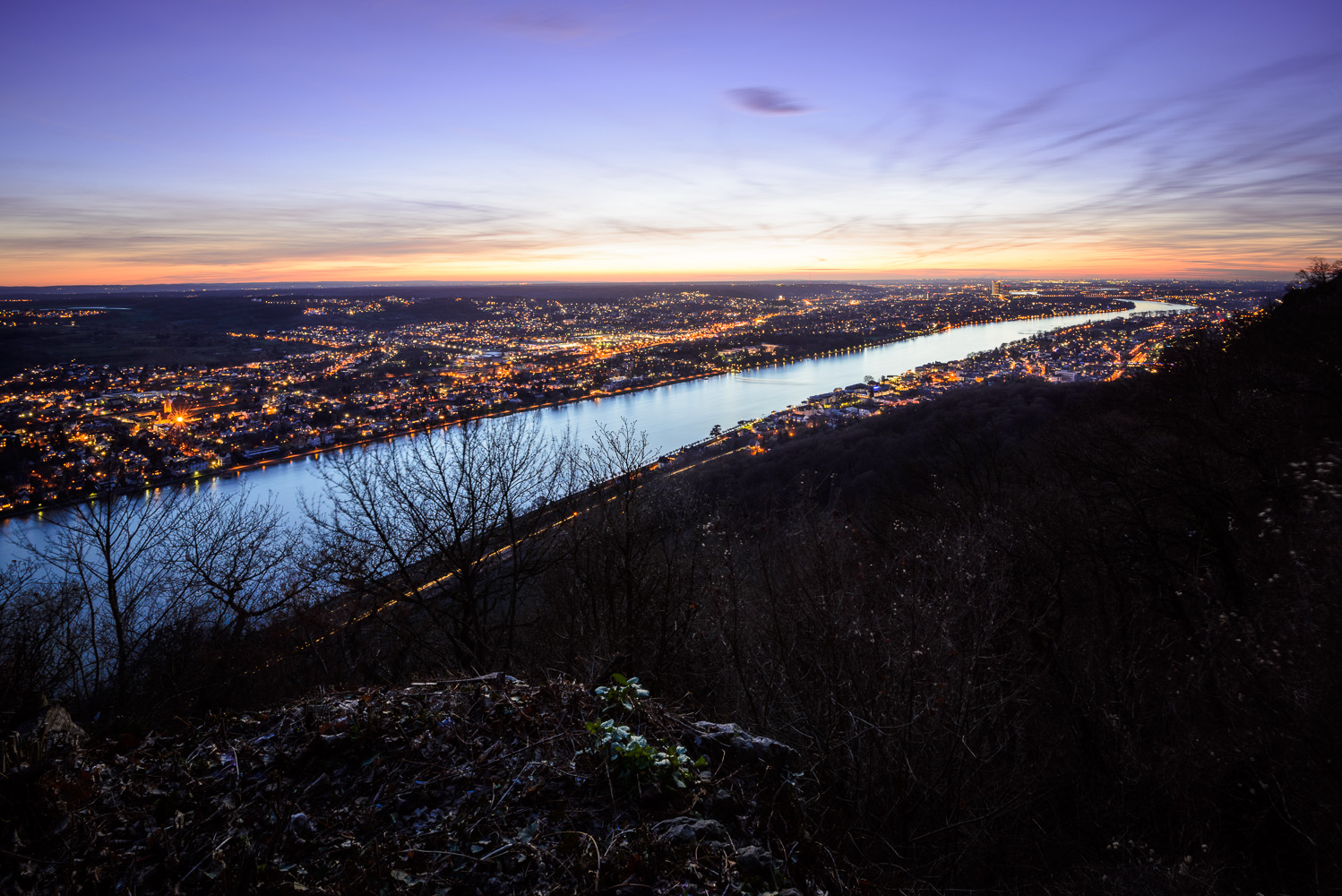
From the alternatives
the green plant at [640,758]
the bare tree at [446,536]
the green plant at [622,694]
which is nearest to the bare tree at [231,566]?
the bare tree at [446,536]

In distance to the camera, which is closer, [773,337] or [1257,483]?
[1257,483]

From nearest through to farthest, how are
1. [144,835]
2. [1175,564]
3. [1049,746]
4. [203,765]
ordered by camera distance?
[144,835]
[203,765]
[1049,746]
[1175,564]

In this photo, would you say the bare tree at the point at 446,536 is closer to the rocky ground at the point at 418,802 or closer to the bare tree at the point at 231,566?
the bare tree at the point at 231,566

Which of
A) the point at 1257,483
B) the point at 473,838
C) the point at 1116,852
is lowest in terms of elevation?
the point at 1116,852

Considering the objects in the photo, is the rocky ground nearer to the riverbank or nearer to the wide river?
the riverbank

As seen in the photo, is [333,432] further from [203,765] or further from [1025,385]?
[1025,385]

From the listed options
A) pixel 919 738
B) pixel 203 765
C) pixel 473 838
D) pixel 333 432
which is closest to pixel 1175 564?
pixel 919 738
